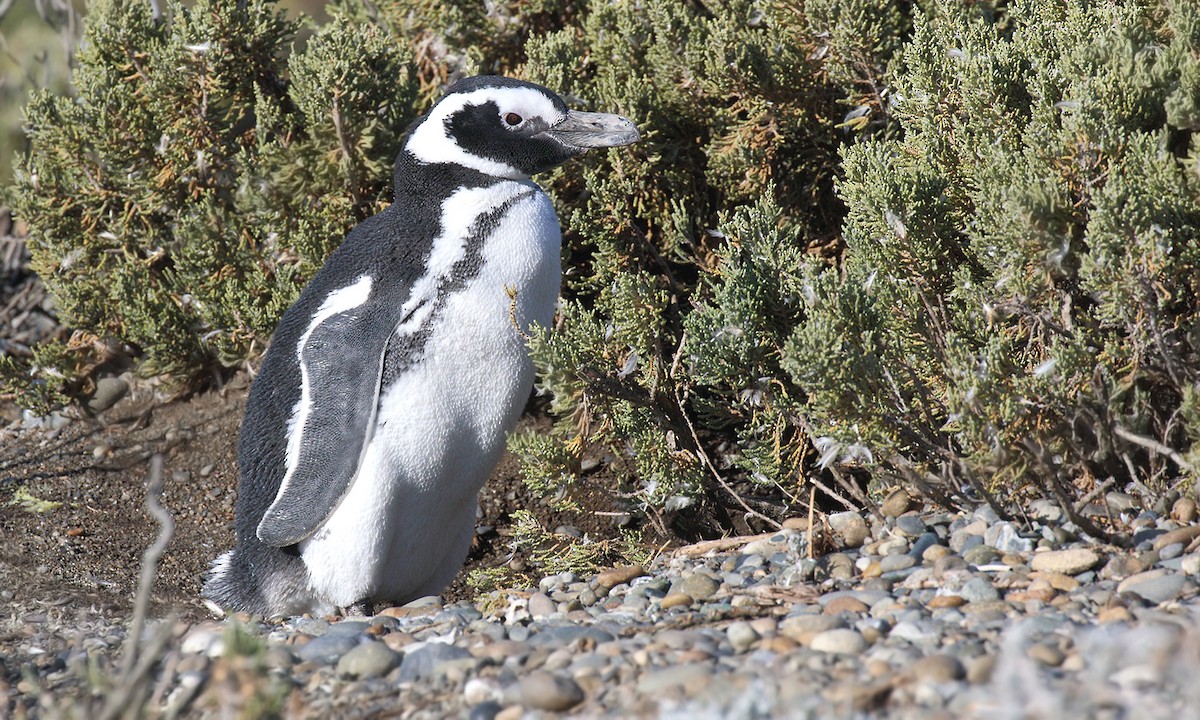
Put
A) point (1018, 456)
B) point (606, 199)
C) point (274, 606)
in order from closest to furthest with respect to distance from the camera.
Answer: point (1018, 456) → point (274, 606) → point (606, 199)

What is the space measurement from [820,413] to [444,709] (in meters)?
1.01

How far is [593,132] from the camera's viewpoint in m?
3.11

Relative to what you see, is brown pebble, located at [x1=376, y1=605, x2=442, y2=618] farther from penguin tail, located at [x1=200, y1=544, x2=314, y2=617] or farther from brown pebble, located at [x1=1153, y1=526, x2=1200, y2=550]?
brown pebble, located at [x1=1153, y1=526, x2=1200, y2=550]

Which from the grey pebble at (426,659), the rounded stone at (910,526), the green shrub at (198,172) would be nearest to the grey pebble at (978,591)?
the rounded stone at (910,526)

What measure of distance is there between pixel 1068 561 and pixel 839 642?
0.63m

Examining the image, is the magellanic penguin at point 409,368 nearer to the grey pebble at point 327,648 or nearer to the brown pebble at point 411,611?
the brown pebble at point 411,611

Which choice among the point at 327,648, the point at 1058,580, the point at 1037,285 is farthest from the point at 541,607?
the point at 1037,285

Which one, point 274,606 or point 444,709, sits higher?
point 444,709

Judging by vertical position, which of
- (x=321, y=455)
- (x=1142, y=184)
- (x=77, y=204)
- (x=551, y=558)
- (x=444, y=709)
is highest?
(x=77, y=204)

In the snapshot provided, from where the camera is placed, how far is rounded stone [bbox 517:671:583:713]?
5.93ft

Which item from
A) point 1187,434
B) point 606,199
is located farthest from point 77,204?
point 1187,434

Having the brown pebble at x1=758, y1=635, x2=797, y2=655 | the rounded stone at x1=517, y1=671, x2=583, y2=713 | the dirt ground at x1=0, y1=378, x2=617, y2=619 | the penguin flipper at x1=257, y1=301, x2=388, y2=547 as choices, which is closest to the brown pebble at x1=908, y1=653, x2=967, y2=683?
the brown pebble at x1=758, y1=635, x2=797, y2=655

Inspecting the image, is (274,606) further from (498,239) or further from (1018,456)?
(1018,456)

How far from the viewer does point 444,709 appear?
6.23 feet
